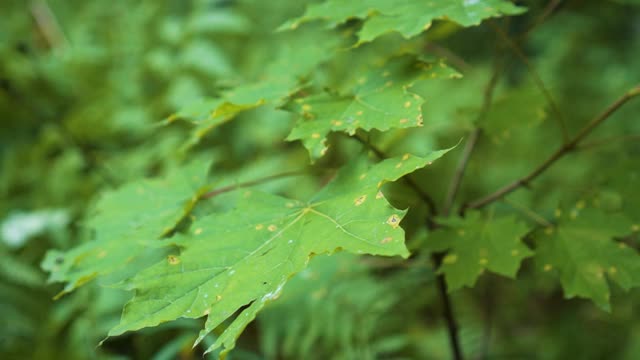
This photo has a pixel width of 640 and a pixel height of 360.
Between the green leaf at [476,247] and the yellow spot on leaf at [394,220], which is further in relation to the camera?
the green leaf at [476,247]

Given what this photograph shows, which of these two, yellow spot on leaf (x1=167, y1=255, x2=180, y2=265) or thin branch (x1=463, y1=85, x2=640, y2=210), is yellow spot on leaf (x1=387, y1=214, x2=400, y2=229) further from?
thin branch (x1=463, y1=85, x2=640, y2=210)

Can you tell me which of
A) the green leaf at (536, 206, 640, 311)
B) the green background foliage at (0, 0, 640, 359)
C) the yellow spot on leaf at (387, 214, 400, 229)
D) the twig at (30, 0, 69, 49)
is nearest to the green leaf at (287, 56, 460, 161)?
the green background foliage at (0, 0, 640, 359)

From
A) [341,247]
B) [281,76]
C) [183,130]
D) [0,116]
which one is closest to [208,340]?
[281,76]

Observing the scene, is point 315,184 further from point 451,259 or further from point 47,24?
point 47,24

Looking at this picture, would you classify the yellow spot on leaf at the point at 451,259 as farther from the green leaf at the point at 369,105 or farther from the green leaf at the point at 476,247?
the green leaf at the point at 369,105

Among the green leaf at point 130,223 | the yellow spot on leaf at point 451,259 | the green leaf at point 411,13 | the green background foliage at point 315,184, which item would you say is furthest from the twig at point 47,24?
the yellow spot on leaf at point 451,259
